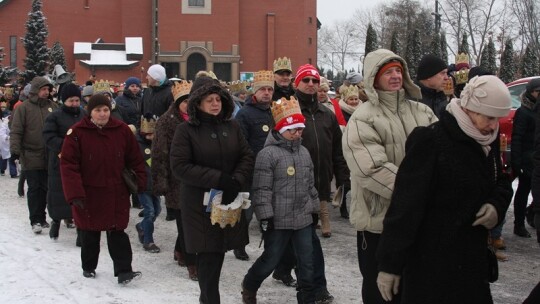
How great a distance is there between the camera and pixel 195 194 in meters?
5.57

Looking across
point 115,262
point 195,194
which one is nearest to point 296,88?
point 195,194

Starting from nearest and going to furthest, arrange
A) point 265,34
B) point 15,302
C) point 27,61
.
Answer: point 15,302 < point 27,61 < point 265,34

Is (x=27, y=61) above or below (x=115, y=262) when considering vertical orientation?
above

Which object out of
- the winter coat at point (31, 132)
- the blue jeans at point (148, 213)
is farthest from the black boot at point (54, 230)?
the blue jeans at point (148, 213)

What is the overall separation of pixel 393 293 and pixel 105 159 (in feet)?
13.0

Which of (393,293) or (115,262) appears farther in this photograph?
(115,262)

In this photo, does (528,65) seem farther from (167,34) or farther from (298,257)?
(298,257)

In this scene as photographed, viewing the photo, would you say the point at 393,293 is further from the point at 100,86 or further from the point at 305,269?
the point at 100,86

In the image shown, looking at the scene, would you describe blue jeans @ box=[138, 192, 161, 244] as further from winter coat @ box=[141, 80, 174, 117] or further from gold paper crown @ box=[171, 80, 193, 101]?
gold paper crown @ box=[171, 80, 193, 101]

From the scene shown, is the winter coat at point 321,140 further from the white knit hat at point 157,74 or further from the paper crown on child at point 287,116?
the white knit hat at point 157,74

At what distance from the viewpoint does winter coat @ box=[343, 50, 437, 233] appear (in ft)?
14.6

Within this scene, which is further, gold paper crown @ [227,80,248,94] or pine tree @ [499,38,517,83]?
pine tree @ [499,38,517,83]

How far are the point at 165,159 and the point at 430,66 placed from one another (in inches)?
119

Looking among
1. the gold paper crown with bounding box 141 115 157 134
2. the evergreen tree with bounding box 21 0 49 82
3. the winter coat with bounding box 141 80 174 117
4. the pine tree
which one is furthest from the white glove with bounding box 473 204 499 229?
the evergreen tree with bounding box 21 0 49 82
